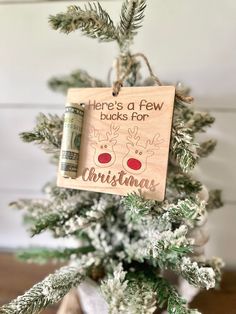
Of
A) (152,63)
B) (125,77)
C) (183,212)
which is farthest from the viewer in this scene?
(152,63)

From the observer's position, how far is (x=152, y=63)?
772 mm

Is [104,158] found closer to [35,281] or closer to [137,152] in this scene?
[137,152]

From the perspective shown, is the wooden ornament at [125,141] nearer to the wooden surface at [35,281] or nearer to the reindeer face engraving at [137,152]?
the reindeer face engraving at [137,152]

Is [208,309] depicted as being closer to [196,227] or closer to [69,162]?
[196,227]

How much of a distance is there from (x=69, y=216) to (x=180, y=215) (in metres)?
0.19

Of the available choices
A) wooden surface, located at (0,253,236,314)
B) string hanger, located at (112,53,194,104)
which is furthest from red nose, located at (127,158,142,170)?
wooden surface, located at (0,253,236,314)

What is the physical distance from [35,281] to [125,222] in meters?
0.28

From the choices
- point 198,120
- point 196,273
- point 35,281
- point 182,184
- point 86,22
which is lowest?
point 35,281

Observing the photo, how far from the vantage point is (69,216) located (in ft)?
1.93

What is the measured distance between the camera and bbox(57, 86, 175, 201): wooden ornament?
520mm

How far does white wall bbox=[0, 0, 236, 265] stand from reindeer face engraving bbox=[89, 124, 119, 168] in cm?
29

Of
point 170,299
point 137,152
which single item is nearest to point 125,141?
point 137,152

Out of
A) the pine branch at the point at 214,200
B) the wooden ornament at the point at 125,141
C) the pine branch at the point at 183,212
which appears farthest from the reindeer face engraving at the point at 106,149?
the pine branch at the point at 214,200

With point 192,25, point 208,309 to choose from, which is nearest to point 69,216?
point 208,309
